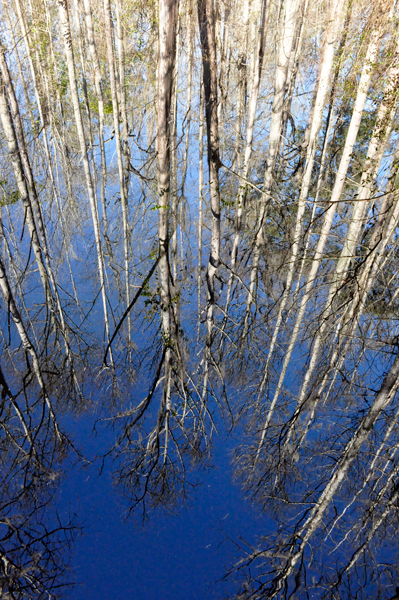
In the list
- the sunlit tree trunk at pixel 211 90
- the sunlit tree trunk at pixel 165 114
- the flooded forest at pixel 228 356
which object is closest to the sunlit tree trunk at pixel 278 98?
the flooded forest at pixel 228 356

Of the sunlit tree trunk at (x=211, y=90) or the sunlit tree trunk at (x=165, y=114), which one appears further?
the sunlit tree trunk at (x=211, y=90)

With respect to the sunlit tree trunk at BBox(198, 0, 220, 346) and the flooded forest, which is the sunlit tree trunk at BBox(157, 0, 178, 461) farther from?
the sunlit tree trunk at BBox(198, 0, 220, 346)

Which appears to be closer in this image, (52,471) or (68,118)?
(52,471)

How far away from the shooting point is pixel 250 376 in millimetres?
9180

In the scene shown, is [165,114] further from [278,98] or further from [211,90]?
[278,98]

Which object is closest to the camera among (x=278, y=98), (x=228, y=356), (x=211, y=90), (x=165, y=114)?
(x=165, y=114)

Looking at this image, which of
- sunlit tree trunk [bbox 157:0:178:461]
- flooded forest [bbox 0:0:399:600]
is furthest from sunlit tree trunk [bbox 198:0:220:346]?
sunlit tree trunk [bbox 157:0:178:461]

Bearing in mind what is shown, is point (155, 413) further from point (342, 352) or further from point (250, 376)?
point (342, 352)

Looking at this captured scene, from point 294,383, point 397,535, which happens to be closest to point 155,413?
point 294,383

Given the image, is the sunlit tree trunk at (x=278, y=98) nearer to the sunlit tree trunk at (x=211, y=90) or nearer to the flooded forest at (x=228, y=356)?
the flooded forest at (x=228, y=356)

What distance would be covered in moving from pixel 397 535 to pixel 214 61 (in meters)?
7.70

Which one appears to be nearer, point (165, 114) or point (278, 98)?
point (165, 114)

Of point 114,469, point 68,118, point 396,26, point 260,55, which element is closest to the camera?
point 396,26

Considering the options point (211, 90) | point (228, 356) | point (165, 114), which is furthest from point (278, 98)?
→ point (228, 356)
